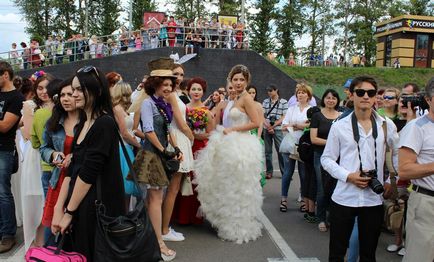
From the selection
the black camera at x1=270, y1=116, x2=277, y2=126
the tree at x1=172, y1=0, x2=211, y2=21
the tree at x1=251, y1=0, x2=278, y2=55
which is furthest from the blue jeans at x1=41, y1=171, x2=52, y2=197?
the tree at x1=172, y1=0, x2=211, y2=21

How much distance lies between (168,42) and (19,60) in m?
7.72

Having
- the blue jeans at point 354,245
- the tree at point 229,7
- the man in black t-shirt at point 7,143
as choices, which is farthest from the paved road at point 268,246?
the tree at point 229,7

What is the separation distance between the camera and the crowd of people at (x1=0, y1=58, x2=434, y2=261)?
9.23ft

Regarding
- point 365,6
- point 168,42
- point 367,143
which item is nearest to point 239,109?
point 367,143

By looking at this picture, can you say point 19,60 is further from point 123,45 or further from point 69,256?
point 69,256

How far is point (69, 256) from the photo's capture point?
8.43 ft

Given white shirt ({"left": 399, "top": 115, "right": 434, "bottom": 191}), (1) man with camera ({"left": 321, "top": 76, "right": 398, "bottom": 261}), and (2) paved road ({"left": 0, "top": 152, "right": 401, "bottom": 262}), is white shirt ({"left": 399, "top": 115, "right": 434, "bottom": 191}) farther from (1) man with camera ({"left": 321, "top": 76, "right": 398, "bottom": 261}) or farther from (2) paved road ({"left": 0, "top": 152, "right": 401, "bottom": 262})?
(2) paved road ({"left": 0, "top": 152, "right": 401, "bottom": 262})

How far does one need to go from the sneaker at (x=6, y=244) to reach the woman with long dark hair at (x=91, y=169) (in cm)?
237

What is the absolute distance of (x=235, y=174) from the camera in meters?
5.05

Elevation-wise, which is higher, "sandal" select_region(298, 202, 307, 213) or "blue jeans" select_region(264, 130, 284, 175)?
"blue jeans" select_region(264, 130, 284, 175)

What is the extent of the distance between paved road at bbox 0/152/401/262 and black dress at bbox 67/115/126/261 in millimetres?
2001

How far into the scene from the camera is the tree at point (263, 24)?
4128 centimetres

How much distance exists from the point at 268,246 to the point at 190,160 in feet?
4.48

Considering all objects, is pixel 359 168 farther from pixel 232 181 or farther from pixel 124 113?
pixel 124 113
